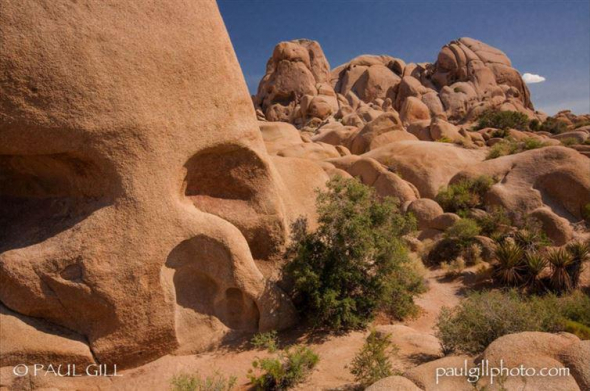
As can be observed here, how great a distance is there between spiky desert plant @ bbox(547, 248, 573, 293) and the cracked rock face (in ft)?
21.1

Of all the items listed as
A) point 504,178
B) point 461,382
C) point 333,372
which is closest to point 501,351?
point 461,382

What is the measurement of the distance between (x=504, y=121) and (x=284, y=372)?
34348 millimetres


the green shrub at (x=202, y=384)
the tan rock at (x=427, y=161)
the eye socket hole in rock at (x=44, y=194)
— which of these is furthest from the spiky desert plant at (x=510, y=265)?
the eye socket hole in rock at (x=44, y=194)

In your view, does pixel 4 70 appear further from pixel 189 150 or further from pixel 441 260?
pixel 441 260

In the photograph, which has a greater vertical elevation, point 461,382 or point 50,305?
point 50,305

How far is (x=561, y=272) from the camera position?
913 cm

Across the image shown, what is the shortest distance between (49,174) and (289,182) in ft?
15.8

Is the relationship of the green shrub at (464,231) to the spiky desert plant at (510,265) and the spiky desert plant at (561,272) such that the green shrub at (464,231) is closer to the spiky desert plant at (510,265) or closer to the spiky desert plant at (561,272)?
the spiky desert plant at (510,265)

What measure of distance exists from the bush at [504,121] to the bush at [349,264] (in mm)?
30314

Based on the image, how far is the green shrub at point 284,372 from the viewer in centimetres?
556

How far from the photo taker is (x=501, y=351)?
4648 millimetres

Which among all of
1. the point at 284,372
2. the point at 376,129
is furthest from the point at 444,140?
the point at 284,372

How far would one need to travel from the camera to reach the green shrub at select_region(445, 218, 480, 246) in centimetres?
1141

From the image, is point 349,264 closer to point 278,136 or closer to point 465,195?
point 465,195
